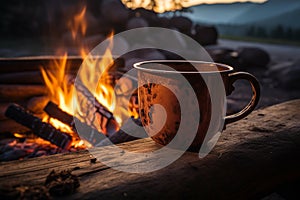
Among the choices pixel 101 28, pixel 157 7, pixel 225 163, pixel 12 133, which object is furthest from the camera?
pixel 157 7

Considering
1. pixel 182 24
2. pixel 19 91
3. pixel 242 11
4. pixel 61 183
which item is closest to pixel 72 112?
pixel 19 91

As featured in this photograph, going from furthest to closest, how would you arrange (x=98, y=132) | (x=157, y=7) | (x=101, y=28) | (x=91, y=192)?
(x=157, y=7) → (x=101, y=28) → (x=98, y=132) → (x=91, y=192)

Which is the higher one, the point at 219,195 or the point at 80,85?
the point at 80,85

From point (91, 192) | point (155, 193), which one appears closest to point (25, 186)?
point (91, 192)

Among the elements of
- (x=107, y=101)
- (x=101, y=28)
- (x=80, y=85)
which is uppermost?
(x=101, y=28)

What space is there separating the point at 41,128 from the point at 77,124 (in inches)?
11.2

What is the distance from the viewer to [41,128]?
2.19m

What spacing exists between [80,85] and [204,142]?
170cm

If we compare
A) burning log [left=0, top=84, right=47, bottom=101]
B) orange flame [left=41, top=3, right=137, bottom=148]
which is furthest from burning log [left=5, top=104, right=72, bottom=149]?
burning log [left=0, top=84, right=47, bottom=101]

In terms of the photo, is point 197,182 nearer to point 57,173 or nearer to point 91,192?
point 91,192

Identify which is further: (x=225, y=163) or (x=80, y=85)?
(x=80, y=85)

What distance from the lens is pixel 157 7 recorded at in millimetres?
10406

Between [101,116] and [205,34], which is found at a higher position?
[205,34]

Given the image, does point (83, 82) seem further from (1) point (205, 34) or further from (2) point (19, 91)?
(1) point (205, 34)
